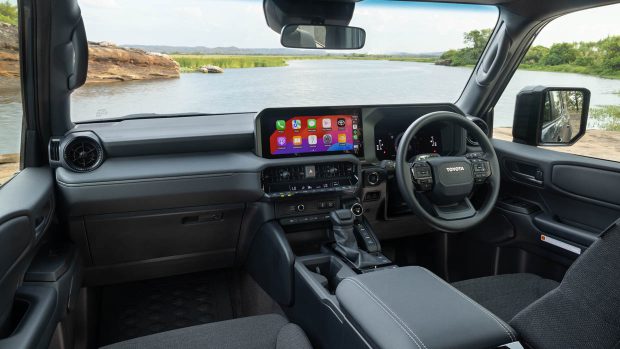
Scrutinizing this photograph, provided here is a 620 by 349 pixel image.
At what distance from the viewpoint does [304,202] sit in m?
2.65

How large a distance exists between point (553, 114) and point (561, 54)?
1.34 feet

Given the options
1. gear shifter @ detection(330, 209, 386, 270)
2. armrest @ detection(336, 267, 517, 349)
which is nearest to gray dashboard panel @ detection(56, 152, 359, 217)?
gear shifter @ detection(330, 209, 386, 270)

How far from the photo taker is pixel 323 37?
2.41m

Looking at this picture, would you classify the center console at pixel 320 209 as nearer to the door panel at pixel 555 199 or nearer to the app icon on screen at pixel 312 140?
the app icon on screen at pixel 312 140

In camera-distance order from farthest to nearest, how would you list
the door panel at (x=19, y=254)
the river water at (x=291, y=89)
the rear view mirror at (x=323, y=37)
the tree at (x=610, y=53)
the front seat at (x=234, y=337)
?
the tree at (x=610, y=53) → the river water at (x=291, y=89) → the rear view mirror at (x=323, y=37) → the front seat at (x=234, y=337) → the door panel at (x=19, y=254)

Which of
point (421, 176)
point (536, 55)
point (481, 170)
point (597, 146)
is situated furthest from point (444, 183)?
point (536, 55)

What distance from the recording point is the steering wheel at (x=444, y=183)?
2.10 metres

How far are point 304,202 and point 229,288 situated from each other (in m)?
0.85

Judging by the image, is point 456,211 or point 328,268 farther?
point 328,268

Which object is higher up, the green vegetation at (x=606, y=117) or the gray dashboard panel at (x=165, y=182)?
the green vegetation at (x=606, y=117)

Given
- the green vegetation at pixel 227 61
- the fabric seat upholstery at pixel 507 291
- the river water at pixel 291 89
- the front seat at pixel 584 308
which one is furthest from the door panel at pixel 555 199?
the green vegetation at pixel 227 61

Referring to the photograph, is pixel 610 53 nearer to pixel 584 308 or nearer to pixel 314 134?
pixel 314 134

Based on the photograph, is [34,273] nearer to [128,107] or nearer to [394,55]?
[128,107]

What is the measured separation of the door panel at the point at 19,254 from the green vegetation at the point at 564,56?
2.59 metres
